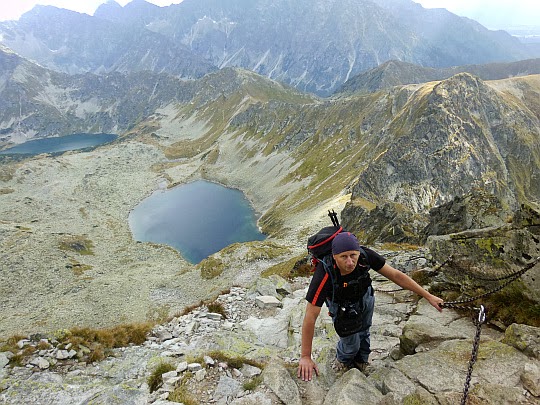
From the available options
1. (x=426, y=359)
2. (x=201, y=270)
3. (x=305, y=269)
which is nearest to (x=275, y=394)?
(x=426, y=359)

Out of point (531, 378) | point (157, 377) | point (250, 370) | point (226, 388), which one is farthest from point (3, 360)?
point (531, 378)

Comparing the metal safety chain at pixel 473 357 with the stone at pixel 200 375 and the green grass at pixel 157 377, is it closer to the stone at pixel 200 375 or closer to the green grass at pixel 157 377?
the stone at pixel 200 375

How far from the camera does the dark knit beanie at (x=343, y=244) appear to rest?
6.55 meters

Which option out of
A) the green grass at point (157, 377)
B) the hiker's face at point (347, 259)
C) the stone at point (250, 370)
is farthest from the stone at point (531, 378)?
the green grass at point (157, 377)

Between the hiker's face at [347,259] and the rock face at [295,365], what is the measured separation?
2978 mm

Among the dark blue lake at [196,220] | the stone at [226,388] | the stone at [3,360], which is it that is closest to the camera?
the stone at [226,388]

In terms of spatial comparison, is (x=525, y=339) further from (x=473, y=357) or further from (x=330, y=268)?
(x=330, y=268)

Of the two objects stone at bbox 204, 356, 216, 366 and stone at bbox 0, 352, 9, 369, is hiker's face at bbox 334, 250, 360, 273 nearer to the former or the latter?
stone at bbox 204, 356, 216, 366

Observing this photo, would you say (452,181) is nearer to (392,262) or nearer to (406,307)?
(392,262)

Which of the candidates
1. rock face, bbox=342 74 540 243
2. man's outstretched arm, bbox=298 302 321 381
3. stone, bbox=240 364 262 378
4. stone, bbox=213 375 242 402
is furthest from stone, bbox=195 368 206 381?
rock face, bbox=342 74 540 243

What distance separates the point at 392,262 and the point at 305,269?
9806 mm

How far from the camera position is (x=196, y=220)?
11219cm

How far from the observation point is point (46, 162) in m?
171

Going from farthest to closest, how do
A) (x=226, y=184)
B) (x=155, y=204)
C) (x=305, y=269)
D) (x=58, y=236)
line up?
(x=226, y=184) < (x=155, y=204) < (x=58, y=236) < (x=305, y=269)
